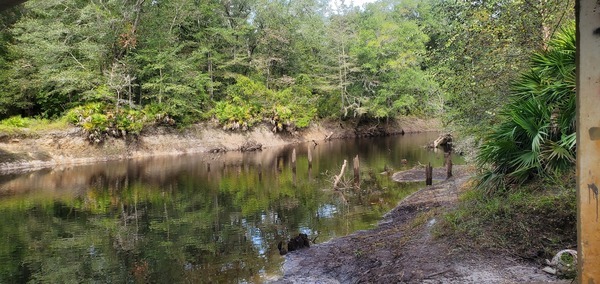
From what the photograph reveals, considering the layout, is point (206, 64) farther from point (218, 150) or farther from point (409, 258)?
point (409, 258)

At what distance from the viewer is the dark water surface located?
10.2 meters

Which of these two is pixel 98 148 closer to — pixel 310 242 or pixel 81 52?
pixel 81 52

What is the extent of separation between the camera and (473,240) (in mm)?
7480

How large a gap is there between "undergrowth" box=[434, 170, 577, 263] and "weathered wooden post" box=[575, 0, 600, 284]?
347cm

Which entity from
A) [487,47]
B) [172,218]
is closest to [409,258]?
[487,47]

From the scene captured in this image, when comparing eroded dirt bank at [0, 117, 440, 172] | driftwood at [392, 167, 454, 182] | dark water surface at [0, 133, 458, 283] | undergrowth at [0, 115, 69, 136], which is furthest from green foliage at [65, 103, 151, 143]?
driftwood at [392, 167, 454, 182]

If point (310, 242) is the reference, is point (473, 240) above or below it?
above

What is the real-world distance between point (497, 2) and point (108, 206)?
1576 centimetres

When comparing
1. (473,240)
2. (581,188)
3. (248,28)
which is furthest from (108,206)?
(248,28)

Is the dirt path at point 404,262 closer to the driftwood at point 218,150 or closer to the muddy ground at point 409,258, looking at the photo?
the muddy ground at point 409,258

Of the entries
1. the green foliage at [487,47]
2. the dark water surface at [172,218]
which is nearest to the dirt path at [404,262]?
the dark water surface at [172,218]

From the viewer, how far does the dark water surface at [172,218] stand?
10.2 meters

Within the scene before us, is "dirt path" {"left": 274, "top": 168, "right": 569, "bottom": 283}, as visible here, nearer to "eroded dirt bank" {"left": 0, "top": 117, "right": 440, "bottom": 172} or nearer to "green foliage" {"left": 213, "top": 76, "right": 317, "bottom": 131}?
"eroded dirt bank" {"left": 0, "top": 117, "right": 440, "bottom": 172}

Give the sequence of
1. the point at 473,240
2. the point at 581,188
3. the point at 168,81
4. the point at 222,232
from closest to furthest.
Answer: the point at 581,188 < the point at 473,240 < the point at 222,232 < the point at 168,81
